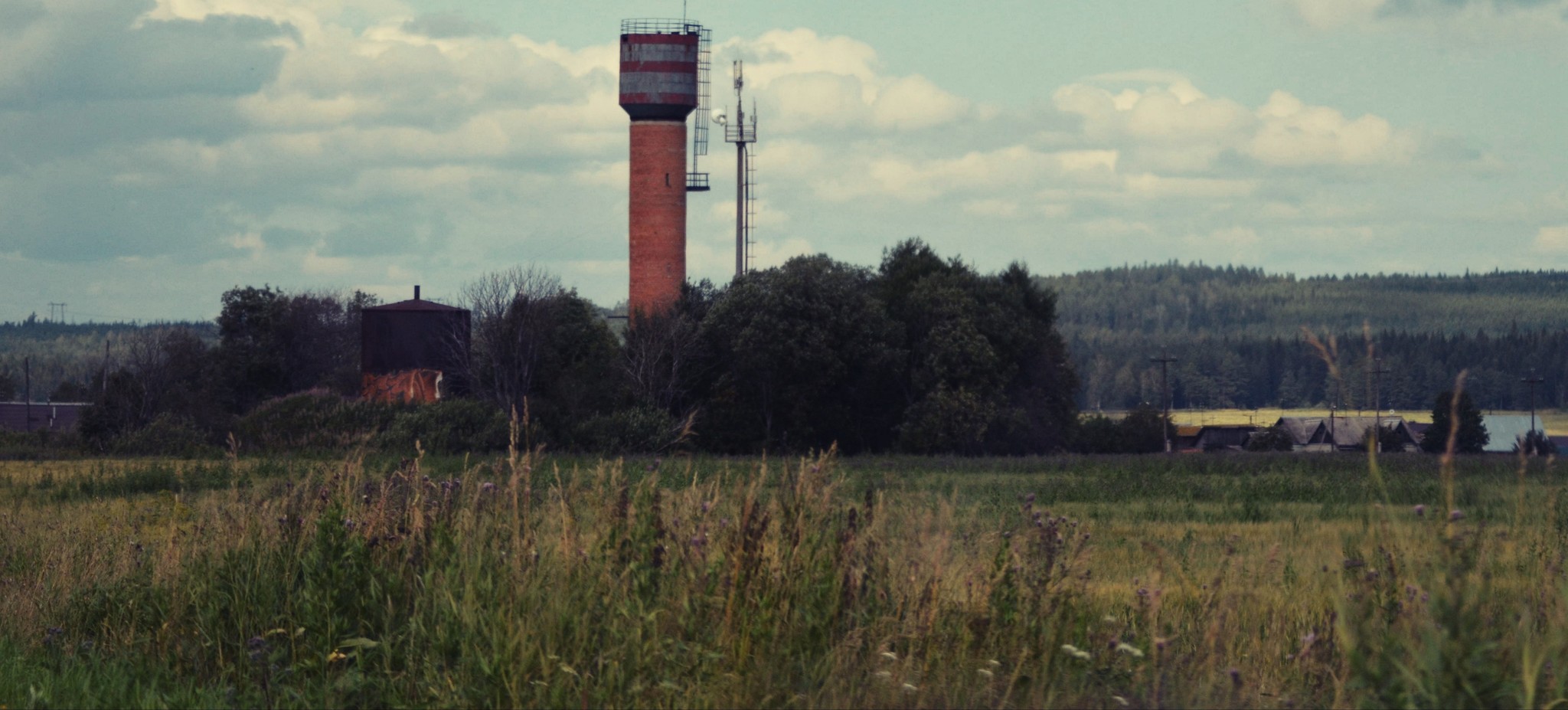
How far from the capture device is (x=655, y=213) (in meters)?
64.4

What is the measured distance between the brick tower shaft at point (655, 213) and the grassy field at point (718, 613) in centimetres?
5267

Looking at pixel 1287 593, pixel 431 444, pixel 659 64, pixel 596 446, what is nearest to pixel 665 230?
pixel 659 64

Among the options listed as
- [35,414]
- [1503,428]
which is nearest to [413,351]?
[35,414]

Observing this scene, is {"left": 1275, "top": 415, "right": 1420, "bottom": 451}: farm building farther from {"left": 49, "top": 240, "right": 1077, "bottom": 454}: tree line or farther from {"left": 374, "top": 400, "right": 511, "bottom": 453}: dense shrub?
{"left": 374, "top": 400, "right": 511, "bottom": 453}: dense shrub

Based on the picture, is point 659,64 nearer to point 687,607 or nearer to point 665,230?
point 665,230

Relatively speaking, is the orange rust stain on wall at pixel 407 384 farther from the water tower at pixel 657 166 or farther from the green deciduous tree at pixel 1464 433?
the green deciduous tree at pixel 1464 433

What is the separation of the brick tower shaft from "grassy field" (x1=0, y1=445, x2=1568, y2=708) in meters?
52.7

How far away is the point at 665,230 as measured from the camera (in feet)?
212

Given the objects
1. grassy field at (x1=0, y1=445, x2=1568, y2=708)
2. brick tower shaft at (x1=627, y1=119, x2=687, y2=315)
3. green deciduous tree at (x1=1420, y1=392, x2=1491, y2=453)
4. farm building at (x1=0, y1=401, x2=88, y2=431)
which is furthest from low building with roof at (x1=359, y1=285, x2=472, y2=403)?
farm building at (x1=0, y1=401, x2=88, y2=431)

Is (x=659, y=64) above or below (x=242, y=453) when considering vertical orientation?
above

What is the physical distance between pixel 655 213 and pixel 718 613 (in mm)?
57094

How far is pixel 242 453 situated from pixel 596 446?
45.9ft

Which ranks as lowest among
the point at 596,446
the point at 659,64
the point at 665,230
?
the point at 596,446

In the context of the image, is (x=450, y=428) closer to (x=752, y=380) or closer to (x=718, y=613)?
(x=752, y=380)
